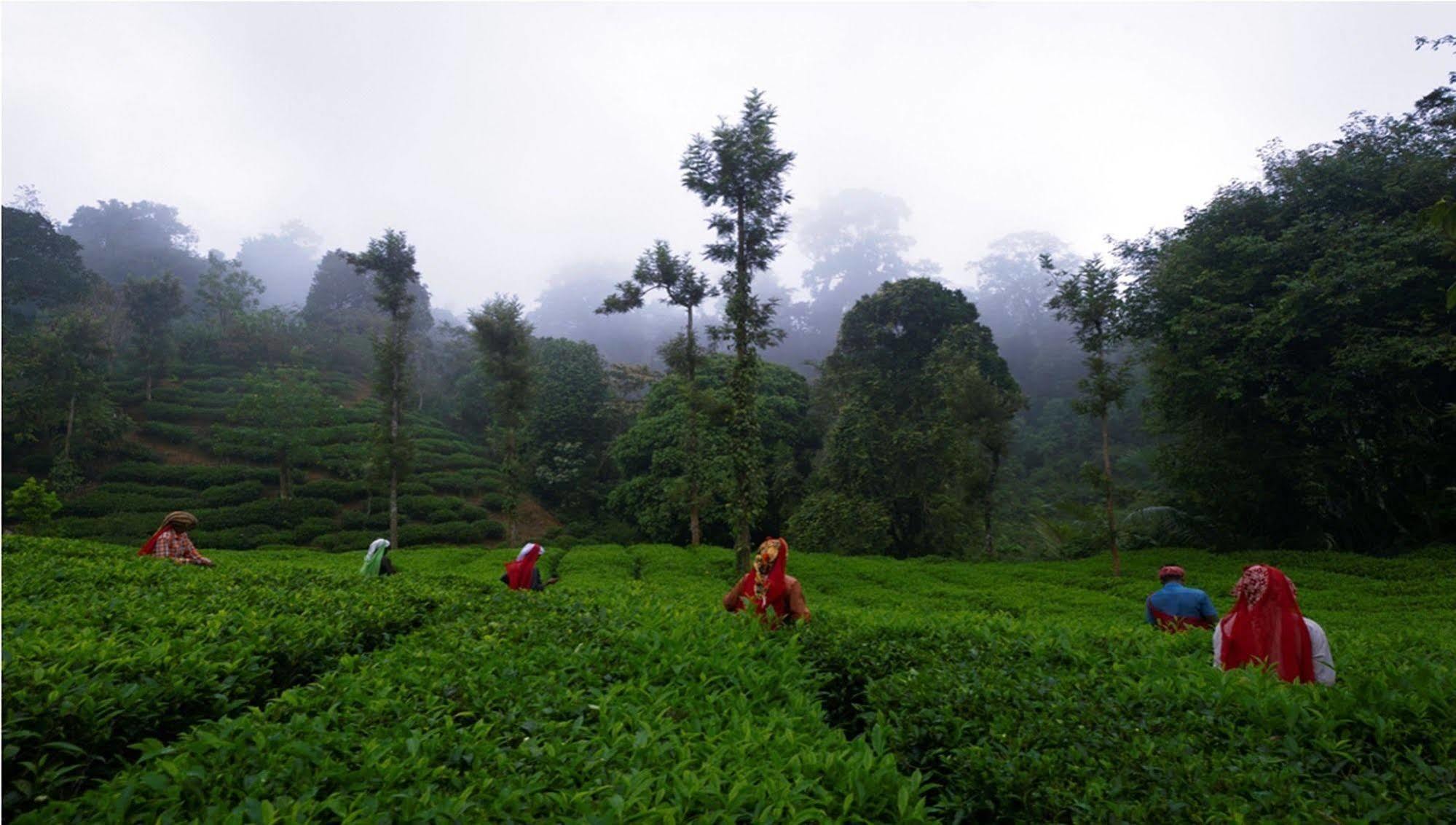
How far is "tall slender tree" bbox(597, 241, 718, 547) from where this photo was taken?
17.2 m

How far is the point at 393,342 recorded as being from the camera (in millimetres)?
20641

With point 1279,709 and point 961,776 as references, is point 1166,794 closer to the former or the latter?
point 961,776

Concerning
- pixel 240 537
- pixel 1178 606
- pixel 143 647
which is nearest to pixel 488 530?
pixel 240 537

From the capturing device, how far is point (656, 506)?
2200 centimetres

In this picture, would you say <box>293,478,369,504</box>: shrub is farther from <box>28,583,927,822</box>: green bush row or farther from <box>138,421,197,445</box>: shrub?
<box>28,583,927,822</box>: green bush row

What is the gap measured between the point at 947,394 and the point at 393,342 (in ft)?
58.6

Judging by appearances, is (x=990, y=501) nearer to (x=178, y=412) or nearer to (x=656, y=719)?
(x=656, y=719)

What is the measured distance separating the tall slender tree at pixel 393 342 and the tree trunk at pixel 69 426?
11.9 m

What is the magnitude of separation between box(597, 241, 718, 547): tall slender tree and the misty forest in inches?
5.1

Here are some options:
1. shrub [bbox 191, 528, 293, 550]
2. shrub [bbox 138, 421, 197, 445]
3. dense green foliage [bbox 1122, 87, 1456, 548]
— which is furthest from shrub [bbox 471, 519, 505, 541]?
dense green foliage [bbox 1122, 87, 1456, 548]

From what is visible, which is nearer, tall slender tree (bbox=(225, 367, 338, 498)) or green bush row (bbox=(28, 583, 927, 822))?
green bush row (bbox=(28, 583, 927, 822))

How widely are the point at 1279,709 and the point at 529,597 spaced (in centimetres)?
509

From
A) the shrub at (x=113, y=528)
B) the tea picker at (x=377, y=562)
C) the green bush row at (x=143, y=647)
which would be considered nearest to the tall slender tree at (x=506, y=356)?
the shrub at (x=113, y=528)

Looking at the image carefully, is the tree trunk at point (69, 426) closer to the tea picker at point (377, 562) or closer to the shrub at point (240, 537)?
the shrub at point (240, 537)
